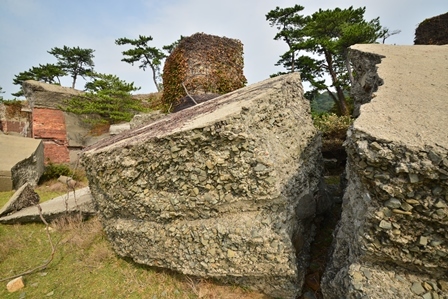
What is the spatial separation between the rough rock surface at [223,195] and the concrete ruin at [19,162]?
6425 mm

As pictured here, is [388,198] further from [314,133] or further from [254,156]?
[314,133]

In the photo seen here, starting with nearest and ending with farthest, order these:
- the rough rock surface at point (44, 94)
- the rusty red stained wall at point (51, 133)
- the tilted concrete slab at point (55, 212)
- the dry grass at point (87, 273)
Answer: the dry grass at point (87, 273)
the tilted concrete slab at point (55, 212)
the rusty red stained wall at point (51, 133)
the rough rock surface at point (44, 94)

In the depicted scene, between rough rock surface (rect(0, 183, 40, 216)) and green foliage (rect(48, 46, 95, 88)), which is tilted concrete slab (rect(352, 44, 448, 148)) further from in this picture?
green foliage (rect(48, 46, 95, 88))

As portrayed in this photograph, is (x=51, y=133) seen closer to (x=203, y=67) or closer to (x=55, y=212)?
(x=203, y=67)

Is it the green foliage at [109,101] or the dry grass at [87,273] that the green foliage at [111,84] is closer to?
the green foliage at [109,101]

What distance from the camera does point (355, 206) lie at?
192 centimetres

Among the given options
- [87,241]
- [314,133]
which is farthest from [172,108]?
[314,133]

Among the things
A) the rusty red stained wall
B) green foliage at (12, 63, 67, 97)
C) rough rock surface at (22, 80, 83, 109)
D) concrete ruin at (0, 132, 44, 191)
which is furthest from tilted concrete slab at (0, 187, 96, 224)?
green foliage at (12, 63, 67, 97)

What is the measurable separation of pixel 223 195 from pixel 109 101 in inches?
472

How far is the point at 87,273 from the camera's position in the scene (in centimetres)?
309

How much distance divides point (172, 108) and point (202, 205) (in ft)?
21.1

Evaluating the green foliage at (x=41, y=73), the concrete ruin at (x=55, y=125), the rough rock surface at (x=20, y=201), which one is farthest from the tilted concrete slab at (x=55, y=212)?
the green foliage at (x=41, y=73)

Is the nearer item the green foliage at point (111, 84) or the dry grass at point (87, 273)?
the dry grass at point (87, 273)

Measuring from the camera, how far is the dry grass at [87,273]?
2582 millimetres
